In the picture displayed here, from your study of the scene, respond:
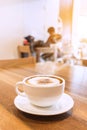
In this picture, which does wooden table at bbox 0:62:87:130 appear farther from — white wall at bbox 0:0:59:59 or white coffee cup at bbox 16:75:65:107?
white wall at bbox 0:0:59:59

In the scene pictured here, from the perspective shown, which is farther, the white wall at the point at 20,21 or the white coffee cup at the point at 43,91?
the white wall at the point at 20,21

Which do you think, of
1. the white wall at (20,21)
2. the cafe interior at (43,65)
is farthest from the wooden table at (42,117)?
the white wall at (20,21)

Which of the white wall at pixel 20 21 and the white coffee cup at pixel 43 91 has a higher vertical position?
the white wall at pixel 20 21

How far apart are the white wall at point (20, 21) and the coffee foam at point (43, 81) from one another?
2.62m

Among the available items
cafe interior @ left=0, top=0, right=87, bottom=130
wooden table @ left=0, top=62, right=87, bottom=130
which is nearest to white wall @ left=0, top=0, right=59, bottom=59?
cafe interior @ left=0, top=0, right=87, bottom=130

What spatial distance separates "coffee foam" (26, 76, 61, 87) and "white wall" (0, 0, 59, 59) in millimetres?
2621

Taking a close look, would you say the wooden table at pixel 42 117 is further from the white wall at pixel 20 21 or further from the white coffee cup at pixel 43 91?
the white wall at pixel 20 21

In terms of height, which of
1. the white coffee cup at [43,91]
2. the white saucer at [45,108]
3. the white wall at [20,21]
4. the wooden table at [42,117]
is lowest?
the wooden table at [42,117]

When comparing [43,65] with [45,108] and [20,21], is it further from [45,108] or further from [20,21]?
[20,21]

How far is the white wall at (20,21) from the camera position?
3131 mm

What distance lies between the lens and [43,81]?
2.01 ft

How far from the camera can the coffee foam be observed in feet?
1.92

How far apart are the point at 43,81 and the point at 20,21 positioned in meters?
2.83

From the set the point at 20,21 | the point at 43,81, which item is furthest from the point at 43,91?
the point at 20,21
